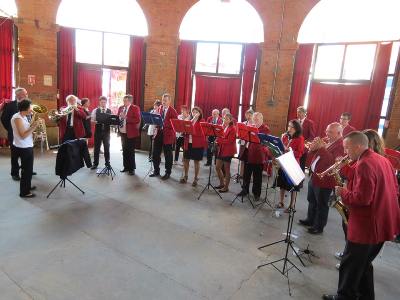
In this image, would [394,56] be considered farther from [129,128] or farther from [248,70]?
[129,128]

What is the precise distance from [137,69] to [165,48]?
134 centimetres

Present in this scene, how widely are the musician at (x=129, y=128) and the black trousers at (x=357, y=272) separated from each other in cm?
606

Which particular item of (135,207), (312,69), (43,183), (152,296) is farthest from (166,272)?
(312,69)

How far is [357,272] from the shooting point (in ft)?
10.7

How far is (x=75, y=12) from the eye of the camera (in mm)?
11195

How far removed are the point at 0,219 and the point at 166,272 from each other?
3.11 metres

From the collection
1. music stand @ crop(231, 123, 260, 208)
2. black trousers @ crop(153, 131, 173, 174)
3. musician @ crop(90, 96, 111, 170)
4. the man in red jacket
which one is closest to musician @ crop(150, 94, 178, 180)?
black trousers @ crop(153, 131, 173, 174)

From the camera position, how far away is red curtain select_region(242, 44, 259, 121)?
11.1 metres

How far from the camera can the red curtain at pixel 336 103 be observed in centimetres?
976

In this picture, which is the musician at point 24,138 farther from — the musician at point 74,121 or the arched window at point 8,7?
the arched window at point 8,7

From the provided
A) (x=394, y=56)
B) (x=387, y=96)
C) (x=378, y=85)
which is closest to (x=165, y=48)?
(x=378, y=85)

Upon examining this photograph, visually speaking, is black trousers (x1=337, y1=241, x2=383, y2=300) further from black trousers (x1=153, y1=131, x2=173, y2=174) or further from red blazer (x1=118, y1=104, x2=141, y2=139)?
red blazer (x1=118, y1=104, x2=141, y2=139)

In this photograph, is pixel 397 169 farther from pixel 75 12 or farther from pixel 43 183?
pixel 75 12

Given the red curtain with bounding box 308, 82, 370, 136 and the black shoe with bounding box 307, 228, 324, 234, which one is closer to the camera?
the black shoe with bounding box 307, 228, 324, 234
